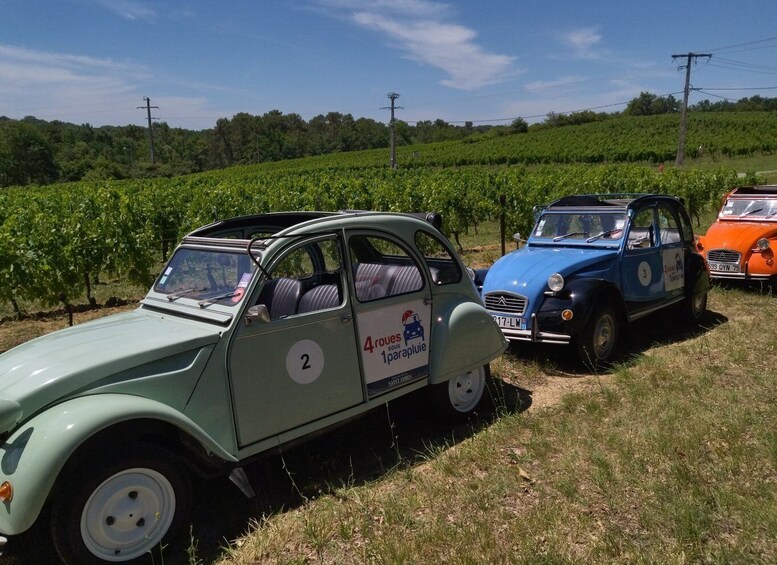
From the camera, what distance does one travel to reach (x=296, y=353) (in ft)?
11.8

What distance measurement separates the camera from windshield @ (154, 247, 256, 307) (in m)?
3.59

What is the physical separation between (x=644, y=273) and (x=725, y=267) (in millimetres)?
3286

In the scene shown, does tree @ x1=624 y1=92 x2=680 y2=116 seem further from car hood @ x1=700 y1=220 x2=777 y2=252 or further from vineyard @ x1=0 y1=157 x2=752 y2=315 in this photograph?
car hood @ x1=700 y1=220 x2=777 y2=252

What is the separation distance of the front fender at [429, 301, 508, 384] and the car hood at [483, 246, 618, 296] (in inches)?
55.1

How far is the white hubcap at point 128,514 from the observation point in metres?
2.79

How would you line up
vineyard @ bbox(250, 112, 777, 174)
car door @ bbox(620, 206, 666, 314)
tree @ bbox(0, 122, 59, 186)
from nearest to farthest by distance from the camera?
car door @ bbox(620, 206, 666, 314) < vineyard @ bbox(250, 112, 777, 174) < tree @ bbox(0, 122, 59, 186)

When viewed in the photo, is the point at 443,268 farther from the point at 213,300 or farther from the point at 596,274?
the point at 596,274

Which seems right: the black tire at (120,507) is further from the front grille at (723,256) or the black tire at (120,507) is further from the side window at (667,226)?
→ the front grille at (723,256)

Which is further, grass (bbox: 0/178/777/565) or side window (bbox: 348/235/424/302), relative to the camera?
side window (bbox: 348/235/424/302)

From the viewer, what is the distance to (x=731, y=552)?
110 inches

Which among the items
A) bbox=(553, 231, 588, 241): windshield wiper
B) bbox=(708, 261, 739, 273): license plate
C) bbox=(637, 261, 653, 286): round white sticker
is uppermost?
bbox=(553, 231, 588, 241): windshield wiper

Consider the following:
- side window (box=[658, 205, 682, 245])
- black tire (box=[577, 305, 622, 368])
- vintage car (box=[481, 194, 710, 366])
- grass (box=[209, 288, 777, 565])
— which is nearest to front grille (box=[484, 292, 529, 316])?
vintage car (box=[481, 194, 710, 366])

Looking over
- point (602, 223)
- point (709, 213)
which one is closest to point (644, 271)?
point (602, 223)

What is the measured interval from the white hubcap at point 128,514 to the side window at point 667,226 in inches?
264
